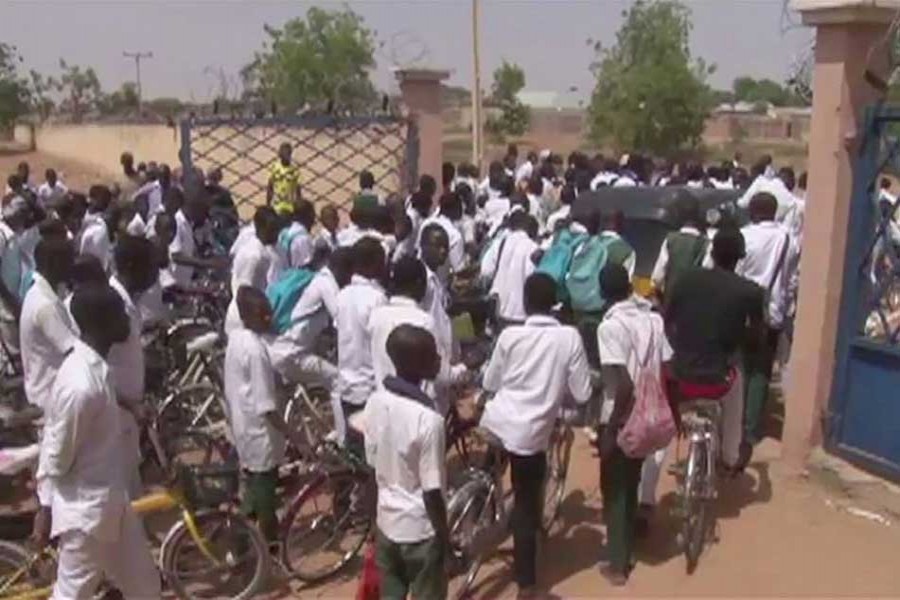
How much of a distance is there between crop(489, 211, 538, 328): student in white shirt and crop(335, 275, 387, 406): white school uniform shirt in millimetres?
2258

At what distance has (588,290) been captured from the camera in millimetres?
7266

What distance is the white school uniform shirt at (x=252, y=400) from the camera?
5164mm

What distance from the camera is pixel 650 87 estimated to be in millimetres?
34906

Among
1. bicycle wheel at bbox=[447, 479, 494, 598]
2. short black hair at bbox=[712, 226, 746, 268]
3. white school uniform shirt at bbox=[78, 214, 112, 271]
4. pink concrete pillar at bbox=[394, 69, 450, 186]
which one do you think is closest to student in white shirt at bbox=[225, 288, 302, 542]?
bicycle wheel at bbox=[447, 479, 494, 598]

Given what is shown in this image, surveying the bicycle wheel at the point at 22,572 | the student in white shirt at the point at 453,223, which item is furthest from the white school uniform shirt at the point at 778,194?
the bicycle wheel at the point at 22,572

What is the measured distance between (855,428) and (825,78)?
205cm

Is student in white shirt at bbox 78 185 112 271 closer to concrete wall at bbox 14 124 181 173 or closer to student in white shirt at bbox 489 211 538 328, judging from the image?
student in white shirt at bbox 489 211 538 328

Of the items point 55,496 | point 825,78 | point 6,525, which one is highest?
point 825,78

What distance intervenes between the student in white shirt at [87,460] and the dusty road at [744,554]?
1.42m

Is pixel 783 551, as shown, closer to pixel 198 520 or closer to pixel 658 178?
pixel 198 520

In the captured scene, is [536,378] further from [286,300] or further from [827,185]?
[827,185]

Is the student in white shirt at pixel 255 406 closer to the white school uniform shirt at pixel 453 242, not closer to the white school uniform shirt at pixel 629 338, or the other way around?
the white school uniform shirt at pixel 629 338

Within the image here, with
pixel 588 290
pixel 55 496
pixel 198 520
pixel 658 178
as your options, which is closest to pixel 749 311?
pixel 588 290

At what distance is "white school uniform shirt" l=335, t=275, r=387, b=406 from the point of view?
5551 mm
